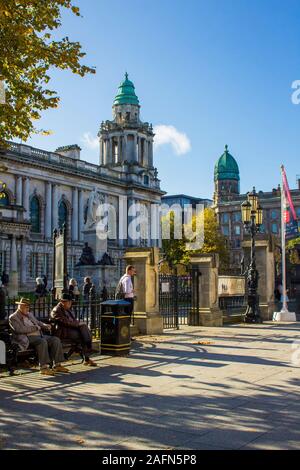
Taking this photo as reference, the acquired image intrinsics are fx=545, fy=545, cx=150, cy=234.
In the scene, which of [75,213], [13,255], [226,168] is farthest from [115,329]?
[226,168]

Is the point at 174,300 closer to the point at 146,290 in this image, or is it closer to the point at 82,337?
the point at 146,290

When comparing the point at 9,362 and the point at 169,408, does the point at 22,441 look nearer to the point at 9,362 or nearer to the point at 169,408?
the point at 169,408

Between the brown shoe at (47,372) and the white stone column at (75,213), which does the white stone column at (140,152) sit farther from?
the brown shoe at (47,372)

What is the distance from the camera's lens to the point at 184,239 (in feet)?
254

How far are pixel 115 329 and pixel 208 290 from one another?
26.6 feet

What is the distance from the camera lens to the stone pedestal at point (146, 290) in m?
15.4

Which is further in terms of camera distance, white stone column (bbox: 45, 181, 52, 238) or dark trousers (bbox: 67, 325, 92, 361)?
white stone column (bbox: 45, 181, 52, 238)

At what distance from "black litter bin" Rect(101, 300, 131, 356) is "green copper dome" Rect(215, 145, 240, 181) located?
117 meters

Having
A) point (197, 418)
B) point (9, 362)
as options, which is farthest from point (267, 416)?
point (9, 362)

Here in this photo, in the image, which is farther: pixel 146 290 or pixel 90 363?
pixel 146 290

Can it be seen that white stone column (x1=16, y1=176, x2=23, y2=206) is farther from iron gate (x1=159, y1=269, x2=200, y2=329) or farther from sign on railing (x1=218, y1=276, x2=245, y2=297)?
iron gate (x1=159, y1=269, x2=200, y2=329)

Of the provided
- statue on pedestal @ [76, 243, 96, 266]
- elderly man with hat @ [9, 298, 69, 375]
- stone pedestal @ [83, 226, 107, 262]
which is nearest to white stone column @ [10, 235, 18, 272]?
stone pedestal @ [83, 226, 107, 262]

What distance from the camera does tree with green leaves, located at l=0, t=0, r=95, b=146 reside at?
11211 mm

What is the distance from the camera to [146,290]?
15.5 meters
